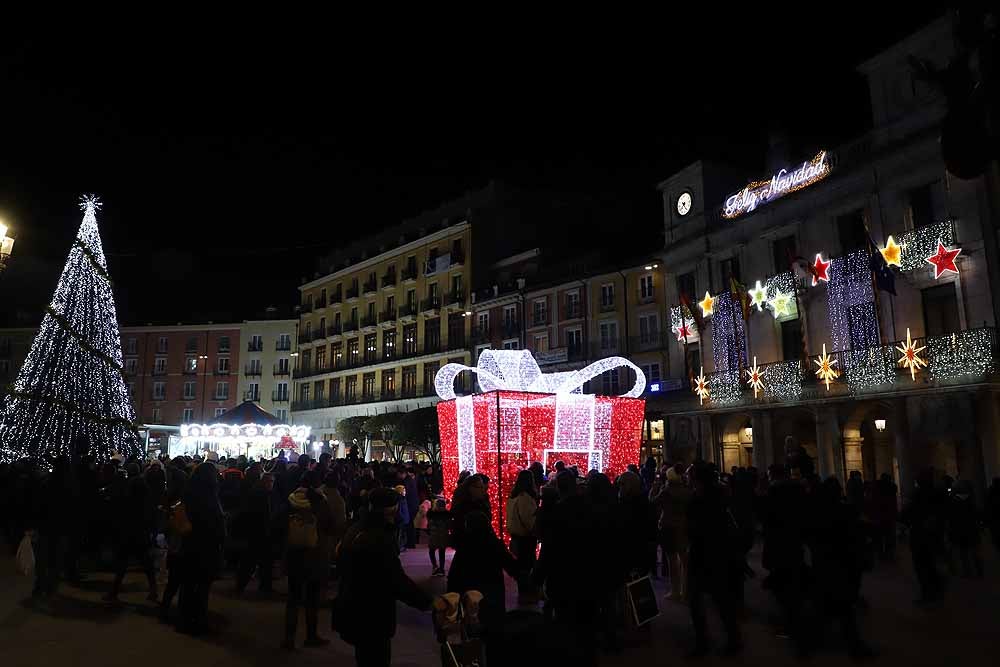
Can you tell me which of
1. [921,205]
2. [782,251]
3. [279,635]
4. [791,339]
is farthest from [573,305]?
[279,635]

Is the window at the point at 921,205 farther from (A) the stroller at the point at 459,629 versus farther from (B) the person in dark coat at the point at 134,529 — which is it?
(A) the stroller at the point at 459,629

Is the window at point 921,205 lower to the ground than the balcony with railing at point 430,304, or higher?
lower

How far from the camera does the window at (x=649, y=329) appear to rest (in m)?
31.3

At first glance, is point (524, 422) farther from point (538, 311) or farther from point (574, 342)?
point (538, 311)

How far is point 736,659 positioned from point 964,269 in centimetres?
1731

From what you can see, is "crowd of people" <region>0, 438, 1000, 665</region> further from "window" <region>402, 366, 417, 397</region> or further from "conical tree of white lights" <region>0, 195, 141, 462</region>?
"window" <region>402, 366, 417, 397</region>

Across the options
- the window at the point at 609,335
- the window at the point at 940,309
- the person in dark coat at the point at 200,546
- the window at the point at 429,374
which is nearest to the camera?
the person in dark coat at the point at 200,546

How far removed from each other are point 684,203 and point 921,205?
1013 cm

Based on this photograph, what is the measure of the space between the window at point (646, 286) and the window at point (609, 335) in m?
2.05

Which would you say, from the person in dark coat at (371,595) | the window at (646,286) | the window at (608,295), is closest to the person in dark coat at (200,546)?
the person in dark coat at (371,595)

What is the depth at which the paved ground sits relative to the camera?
6242 millimetres

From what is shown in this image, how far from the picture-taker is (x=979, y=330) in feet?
59.5

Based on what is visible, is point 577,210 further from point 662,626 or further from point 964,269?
point 662,626

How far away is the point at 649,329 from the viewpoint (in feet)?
104
